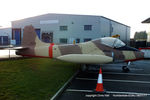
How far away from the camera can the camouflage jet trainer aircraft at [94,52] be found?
7.07 meters

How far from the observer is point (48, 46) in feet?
29.2

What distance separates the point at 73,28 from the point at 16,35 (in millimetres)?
16660

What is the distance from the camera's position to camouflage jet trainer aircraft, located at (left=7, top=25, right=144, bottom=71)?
7.07 m

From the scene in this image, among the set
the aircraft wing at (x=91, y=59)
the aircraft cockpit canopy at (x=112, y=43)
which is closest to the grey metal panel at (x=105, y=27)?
the aircraft cockpit canopy at (x=112, y=43)

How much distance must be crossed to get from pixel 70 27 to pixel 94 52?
22.8 m

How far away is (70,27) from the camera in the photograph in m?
29.8

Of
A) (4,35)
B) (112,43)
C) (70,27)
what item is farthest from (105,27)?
(4,35)

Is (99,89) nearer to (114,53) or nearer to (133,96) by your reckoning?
(133,96)

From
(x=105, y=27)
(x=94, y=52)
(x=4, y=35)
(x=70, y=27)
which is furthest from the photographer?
(x=4, y=35)

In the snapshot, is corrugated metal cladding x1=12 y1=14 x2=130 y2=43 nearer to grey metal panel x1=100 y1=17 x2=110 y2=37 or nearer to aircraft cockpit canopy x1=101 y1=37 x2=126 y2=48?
grey metal panel x1=100 y1=17 x2=110 y2=37

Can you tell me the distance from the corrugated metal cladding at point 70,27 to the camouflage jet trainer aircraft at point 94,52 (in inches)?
777

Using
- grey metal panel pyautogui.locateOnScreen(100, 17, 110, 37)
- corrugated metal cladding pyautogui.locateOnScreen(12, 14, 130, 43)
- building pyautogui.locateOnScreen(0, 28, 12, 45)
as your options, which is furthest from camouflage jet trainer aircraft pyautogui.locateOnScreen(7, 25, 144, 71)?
building pyautogui.locateOnScreen(0, 28, 12, 45)

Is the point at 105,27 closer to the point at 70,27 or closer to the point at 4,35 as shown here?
the point at 70,27

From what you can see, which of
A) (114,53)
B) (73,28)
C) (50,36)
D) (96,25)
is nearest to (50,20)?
(50,36)
